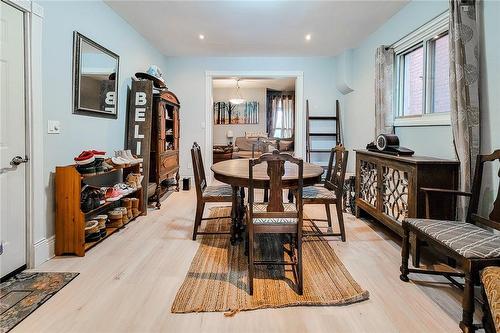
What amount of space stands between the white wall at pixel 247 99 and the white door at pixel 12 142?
27.8 feet

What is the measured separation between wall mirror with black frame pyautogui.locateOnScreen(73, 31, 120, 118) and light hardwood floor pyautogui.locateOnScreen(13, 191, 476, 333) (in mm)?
1446

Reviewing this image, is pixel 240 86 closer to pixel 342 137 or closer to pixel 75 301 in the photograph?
pixel 342 137

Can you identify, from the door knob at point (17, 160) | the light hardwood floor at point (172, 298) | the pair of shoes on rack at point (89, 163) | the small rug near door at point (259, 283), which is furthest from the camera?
the pair of shoes on rack at point (89, 163)

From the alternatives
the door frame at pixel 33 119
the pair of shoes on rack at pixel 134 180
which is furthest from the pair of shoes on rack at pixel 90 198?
the pair of shoes on rack at pixel 134 180

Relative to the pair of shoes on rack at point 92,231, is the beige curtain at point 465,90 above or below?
above

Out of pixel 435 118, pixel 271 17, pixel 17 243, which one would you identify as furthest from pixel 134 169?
pixel 435 118

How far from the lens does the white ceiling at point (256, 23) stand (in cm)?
371

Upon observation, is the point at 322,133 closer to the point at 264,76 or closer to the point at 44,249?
the point at 264,76

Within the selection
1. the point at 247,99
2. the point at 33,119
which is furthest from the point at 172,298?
the point at 247,99

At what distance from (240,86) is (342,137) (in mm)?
5133

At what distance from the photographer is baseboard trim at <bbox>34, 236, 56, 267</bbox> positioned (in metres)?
2.57

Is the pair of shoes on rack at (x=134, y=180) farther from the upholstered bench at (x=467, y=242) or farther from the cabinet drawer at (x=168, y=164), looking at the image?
the upholstered bench at (x=467, y=242)

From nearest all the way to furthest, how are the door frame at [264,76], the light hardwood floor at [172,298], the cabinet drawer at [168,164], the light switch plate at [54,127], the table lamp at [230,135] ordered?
the light hardwood floor at [172,298] < the light switch plate at [54,127] < the cabinet drawer at [168,164] < the door frame at [264,76] < the table lamp at [230,135]

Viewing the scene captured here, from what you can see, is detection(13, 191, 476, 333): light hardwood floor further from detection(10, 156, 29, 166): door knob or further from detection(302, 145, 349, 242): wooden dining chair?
detection(10, 156, 29, 166): door knob
